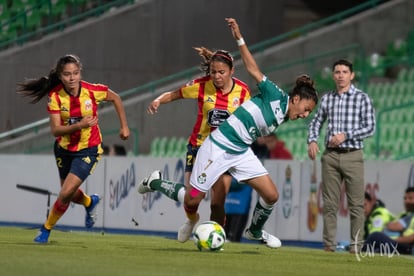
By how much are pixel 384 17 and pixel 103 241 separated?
14362 mm

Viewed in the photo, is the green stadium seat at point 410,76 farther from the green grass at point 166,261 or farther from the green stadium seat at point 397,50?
the green grass at point 166,261

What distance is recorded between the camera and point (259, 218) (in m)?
14.0

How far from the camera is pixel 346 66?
16.0 m

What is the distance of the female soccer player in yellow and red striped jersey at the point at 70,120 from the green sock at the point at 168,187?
28.2 inches

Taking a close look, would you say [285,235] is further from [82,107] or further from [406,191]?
[82,107]

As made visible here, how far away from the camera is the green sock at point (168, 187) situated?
47.2 ft

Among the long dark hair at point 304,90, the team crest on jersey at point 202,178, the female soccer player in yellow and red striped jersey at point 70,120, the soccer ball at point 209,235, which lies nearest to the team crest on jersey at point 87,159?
the female soccer player in yellow and red striped jersey at point 70,120

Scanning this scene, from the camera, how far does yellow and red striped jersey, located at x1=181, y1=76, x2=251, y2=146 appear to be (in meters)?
14.3

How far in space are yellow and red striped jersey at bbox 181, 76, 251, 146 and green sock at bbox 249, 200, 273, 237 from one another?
999 millimetres

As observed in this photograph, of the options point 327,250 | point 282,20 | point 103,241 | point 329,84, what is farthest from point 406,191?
point 282,20

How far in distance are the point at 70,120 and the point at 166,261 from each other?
2.75 meters

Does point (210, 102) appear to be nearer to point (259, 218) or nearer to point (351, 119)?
point (259, 218)

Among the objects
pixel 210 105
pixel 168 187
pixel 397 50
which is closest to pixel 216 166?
pixel 210 105

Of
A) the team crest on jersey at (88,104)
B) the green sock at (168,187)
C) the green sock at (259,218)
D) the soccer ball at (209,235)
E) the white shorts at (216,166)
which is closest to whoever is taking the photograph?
the soccer ball at (209,235)
